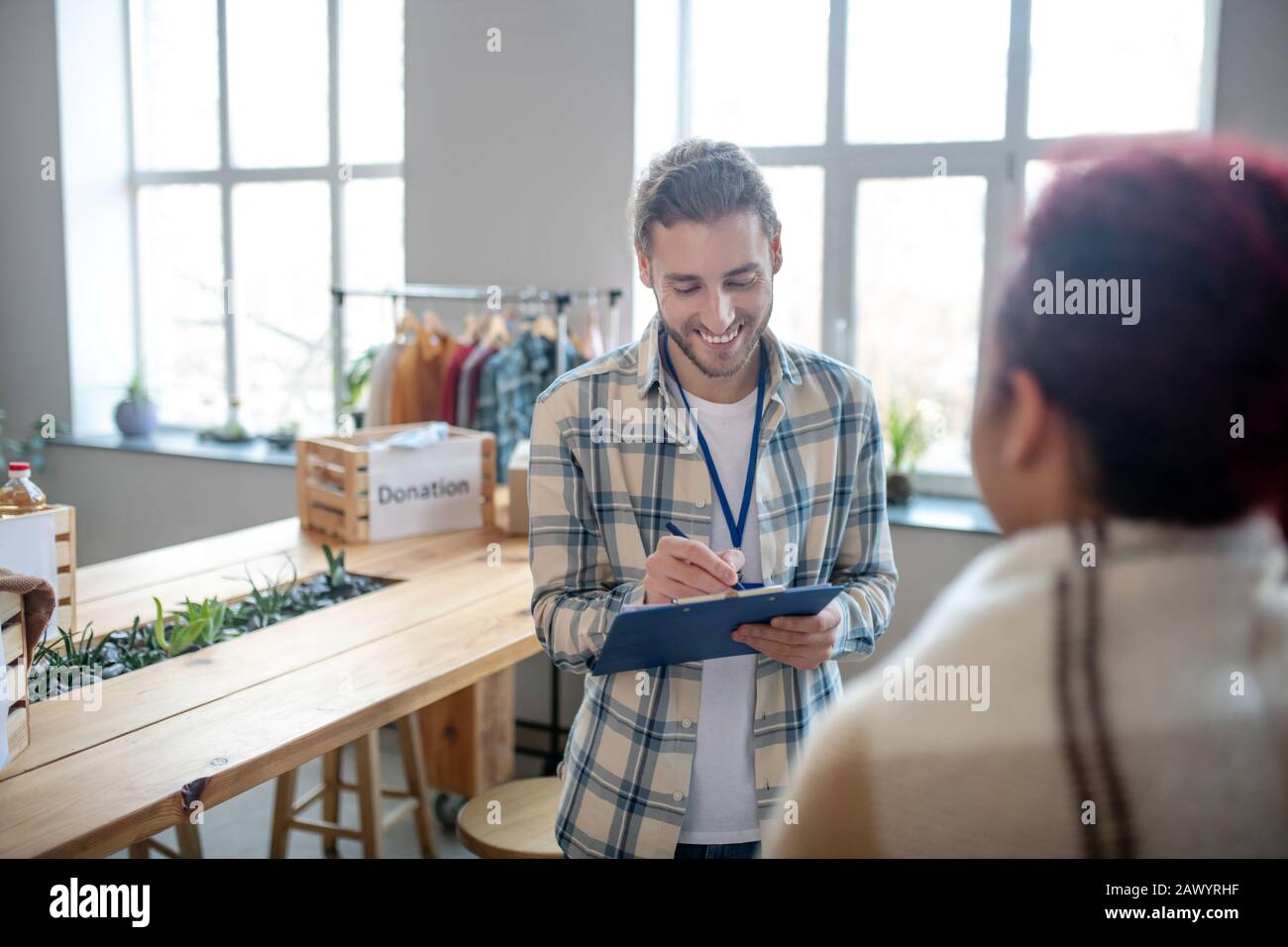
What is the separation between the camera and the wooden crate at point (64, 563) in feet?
6.13

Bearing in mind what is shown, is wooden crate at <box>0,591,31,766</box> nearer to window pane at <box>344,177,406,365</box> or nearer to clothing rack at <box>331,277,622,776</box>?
clothing rack at <box>331,277,622,776</box>

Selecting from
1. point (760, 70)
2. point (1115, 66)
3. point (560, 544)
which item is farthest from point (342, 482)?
point (1115, 66)

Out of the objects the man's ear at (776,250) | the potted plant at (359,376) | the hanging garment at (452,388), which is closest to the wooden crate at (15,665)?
the man's ear at (776,250)

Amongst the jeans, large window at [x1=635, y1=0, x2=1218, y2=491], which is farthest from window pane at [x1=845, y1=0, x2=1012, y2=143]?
the jeans

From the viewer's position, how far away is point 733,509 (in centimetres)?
137

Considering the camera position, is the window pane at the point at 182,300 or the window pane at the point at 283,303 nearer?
the window pane at the point at 283,303

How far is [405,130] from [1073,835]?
150 inches

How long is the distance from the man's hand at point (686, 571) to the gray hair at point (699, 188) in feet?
1.21

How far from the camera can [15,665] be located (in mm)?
1399

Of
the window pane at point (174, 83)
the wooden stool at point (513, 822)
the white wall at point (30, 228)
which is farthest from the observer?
the window pane at point (174, 83)

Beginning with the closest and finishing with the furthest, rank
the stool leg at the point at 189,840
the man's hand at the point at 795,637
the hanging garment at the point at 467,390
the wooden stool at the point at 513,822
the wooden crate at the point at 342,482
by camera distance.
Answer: the man's hand at the point at 795,637 → the wooden stool at the point at 513,822 → the stool leg at the point at 189,840 → the wooden crate at the point at 342,482 → the hanging garment at the point at 467,390

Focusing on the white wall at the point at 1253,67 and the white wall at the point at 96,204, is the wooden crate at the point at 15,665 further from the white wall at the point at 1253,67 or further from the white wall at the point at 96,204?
the white wall at the point at 96,204

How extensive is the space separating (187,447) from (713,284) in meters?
3.87
